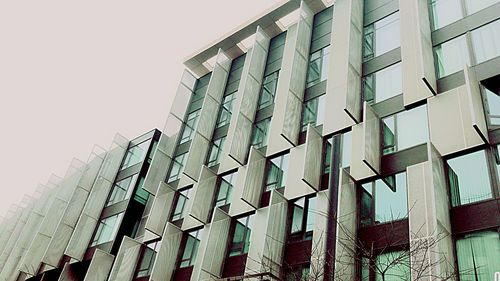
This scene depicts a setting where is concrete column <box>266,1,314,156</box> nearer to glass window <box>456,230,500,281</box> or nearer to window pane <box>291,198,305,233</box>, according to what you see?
window pane <box>291,198,305,233</box>

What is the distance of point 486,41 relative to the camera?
2033cm

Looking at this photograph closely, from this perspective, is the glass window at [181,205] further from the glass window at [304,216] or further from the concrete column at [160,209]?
the glass window at [304,216]

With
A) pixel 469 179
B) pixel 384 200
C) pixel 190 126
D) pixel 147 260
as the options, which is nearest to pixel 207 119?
pixel 190 126

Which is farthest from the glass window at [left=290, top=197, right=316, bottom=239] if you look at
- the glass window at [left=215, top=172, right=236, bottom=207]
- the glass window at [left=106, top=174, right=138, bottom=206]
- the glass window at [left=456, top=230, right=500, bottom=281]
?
the glass window at [left=106, top=174, right=138, bottom=206]

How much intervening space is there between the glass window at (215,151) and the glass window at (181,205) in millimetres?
2283

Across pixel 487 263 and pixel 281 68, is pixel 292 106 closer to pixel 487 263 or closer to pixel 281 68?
pixel 281 68

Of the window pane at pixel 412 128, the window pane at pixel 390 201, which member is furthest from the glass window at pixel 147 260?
the window pane at pixel 412 128

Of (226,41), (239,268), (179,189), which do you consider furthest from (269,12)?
(239,268)

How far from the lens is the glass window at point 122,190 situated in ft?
113

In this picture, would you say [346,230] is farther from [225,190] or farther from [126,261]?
[126,261]

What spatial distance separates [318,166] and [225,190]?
272 inches

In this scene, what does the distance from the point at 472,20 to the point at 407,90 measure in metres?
4.74

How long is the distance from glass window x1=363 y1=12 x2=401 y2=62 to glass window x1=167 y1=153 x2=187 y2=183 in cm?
1442

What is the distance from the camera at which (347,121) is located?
22.5 m
